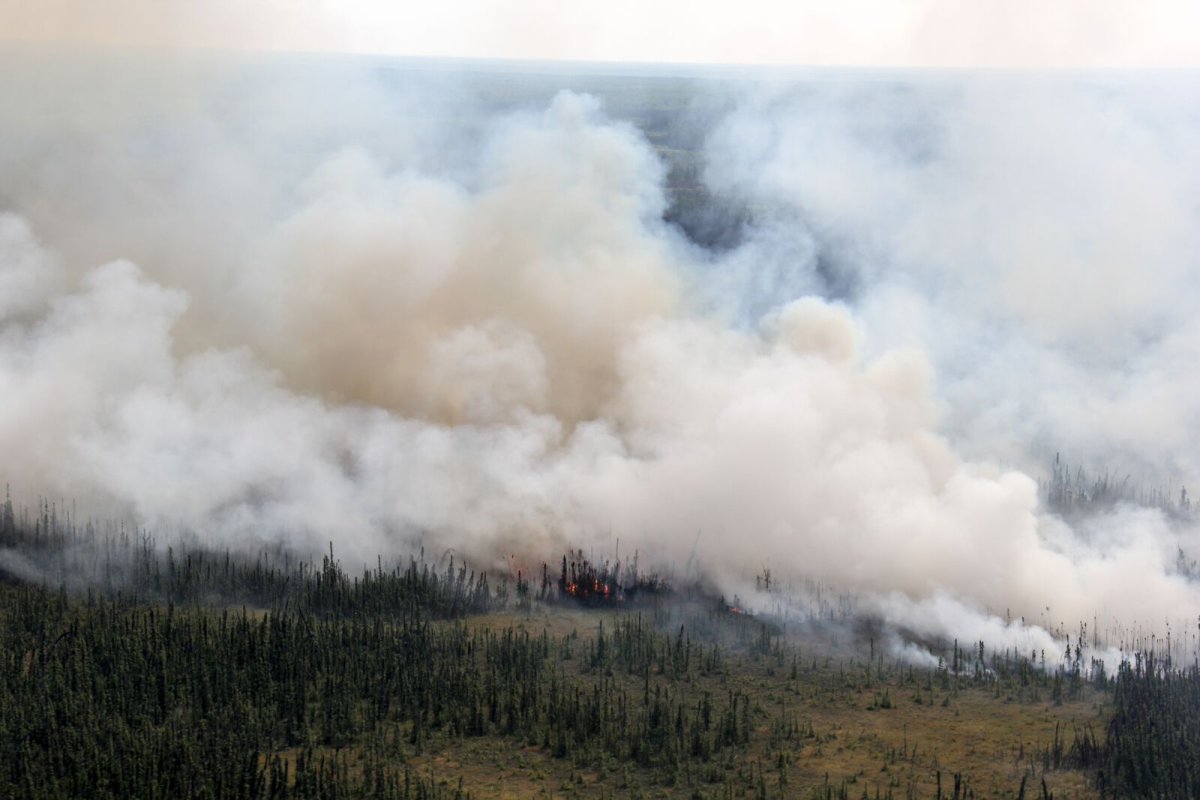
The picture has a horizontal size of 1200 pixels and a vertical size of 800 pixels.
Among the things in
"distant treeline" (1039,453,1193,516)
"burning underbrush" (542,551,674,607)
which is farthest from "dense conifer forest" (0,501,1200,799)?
"distant treeline" (1039,453,1193,516)

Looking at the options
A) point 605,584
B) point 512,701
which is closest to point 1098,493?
point 605,584

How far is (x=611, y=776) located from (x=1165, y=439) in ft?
265

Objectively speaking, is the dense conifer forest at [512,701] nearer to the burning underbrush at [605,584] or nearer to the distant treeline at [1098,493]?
the burning underbrush at [605,584]

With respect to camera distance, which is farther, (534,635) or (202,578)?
(202,578)

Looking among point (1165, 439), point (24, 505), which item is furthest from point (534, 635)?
point (1165, 439)

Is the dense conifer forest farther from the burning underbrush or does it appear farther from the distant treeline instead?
the distant treeline

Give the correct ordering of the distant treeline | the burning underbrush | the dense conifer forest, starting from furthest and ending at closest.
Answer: the distant treeline
the burning underbrush
the dense conifer forest

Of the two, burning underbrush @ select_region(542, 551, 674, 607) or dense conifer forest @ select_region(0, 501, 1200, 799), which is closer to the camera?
dense conifer forest @ select_region(0, 501, 1200, 799)

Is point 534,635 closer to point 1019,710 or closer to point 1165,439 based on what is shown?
point 1019,710

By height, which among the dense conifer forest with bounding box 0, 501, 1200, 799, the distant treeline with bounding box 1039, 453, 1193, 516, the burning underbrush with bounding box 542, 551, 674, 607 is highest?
the distant treeline with bounding box 1039, 453, 1193, 516

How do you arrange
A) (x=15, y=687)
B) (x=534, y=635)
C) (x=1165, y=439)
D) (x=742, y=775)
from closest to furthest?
1. (x=742, y=775)
2. (x=15, y=687)
3. (x=534, y=635)
4. (x=1165, y=439)

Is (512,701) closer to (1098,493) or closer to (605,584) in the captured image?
(605,584)

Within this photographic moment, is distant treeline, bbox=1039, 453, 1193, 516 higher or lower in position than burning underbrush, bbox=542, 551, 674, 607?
higher

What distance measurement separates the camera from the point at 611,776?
7238 centimetres
